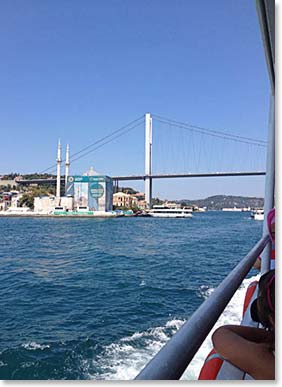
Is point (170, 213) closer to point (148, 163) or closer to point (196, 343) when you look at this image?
point (148, 163)

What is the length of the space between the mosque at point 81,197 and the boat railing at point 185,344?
32172mm

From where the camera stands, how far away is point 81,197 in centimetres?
3334

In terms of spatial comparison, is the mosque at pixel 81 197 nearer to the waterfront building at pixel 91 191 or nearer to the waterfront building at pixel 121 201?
the waterfront building at pixel 91 191

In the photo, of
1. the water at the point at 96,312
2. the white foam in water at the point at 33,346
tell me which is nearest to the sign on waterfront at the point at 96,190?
the water at the point at 96,312

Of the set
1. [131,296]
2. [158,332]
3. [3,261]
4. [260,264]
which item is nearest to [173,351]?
[260,264]

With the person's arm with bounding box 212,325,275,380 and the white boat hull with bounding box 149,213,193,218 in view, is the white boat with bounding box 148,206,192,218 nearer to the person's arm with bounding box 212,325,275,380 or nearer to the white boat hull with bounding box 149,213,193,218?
the white boat hull with bounding box 149,213,193,218

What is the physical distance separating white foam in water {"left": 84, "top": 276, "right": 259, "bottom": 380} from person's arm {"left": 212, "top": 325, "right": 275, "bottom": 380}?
1.29 metres

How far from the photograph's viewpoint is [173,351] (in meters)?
0.29

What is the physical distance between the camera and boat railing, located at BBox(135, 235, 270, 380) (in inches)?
10.7

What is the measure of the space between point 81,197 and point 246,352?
33383mm

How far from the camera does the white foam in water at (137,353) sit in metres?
2.00

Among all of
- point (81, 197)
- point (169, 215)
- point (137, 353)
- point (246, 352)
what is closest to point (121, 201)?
point (81, 197)

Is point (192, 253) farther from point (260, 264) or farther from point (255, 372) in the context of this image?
point (255, 372)

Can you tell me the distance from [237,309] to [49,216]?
99.4ft
